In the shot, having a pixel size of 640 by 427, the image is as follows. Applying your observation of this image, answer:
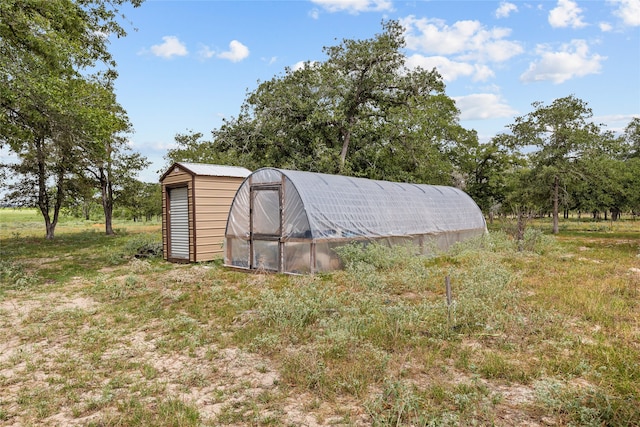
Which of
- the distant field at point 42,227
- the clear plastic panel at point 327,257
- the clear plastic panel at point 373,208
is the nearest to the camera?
the clear plastic panel at point 327,257

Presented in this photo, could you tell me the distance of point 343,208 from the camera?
39.5ft

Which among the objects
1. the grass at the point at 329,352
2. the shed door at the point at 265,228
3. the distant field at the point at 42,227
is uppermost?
the shed door at the point at 265,228

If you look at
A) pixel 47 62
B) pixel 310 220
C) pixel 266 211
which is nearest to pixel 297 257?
pixel 310 220

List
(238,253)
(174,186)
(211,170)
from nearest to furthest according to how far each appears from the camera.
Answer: (238,253) → (211,170) → (174,186)

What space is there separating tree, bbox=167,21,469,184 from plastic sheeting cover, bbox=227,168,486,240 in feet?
20.5

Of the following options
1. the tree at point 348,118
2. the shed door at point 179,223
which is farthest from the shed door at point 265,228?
the tree at point 348,118

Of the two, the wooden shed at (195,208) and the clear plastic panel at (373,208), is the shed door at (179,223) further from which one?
the clear plastic panel at (373,208)

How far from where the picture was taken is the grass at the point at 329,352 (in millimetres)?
3814

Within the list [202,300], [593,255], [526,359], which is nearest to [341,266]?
[202,300]

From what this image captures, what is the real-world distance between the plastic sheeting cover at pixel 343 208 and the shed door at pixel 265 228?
0.54 feet

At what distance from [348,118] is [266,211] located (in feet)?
41.3

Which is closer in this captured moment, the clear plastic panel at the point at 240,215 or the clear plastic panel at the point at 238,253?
the clear plastic panel at the point at 238,253

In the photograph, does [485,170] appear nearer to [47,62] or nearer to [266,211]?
[266,211]

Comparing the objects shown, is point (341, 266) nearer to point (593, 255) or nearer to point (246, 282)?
point (246, 282)
